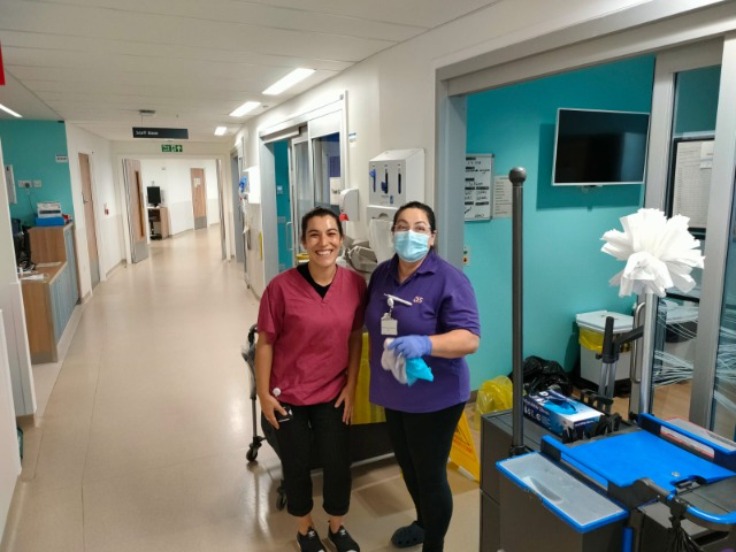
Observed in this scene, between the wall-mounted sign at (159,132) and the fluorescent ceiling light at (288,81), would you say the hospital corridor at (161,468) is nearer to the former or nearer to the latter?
the fluorescent ceiling light at (288,81)

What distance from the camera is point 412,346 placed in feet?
5.58

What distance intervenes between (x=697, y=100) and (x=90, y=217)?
29.9 ft

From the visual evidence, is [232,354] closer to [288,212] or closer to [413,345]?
[288,212]

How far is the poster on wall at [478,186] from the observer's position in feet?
12.0

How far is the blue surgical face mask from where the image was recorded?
6.28 feet

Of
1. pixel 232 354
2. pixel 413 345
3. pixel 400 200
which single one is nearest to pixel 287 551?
pixel 413 345

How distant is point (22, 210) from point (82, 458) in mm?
5465

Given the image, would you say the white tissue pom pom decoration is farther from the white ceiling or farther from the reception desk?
the reception desk

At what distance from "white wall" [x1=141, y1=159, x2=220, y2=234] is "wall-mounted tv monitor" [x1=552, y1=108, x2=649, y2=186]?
14.0 m

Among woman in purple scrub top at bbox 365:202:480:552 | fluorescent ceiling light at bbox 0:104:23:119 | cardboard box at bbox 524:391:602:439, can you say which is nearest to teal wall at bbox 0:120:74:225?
fluorescent ceiling light at bbox 0:104:23:119

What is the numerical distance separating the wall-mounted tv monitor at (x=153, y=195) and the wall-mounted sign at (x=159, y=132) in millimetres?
8220

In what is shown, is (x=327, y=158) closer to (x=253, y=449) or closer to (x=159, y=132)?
(x=253, y=449)

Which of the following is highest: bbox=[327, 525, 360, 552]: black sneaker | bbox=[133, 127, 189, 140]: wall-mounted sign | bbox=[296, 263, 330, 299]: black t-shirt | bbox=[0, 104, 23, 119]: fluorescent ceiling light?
bbox=[0, 104, 23, 119]: fluorescent ceiling light

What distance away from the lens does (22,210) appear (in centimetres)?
726
